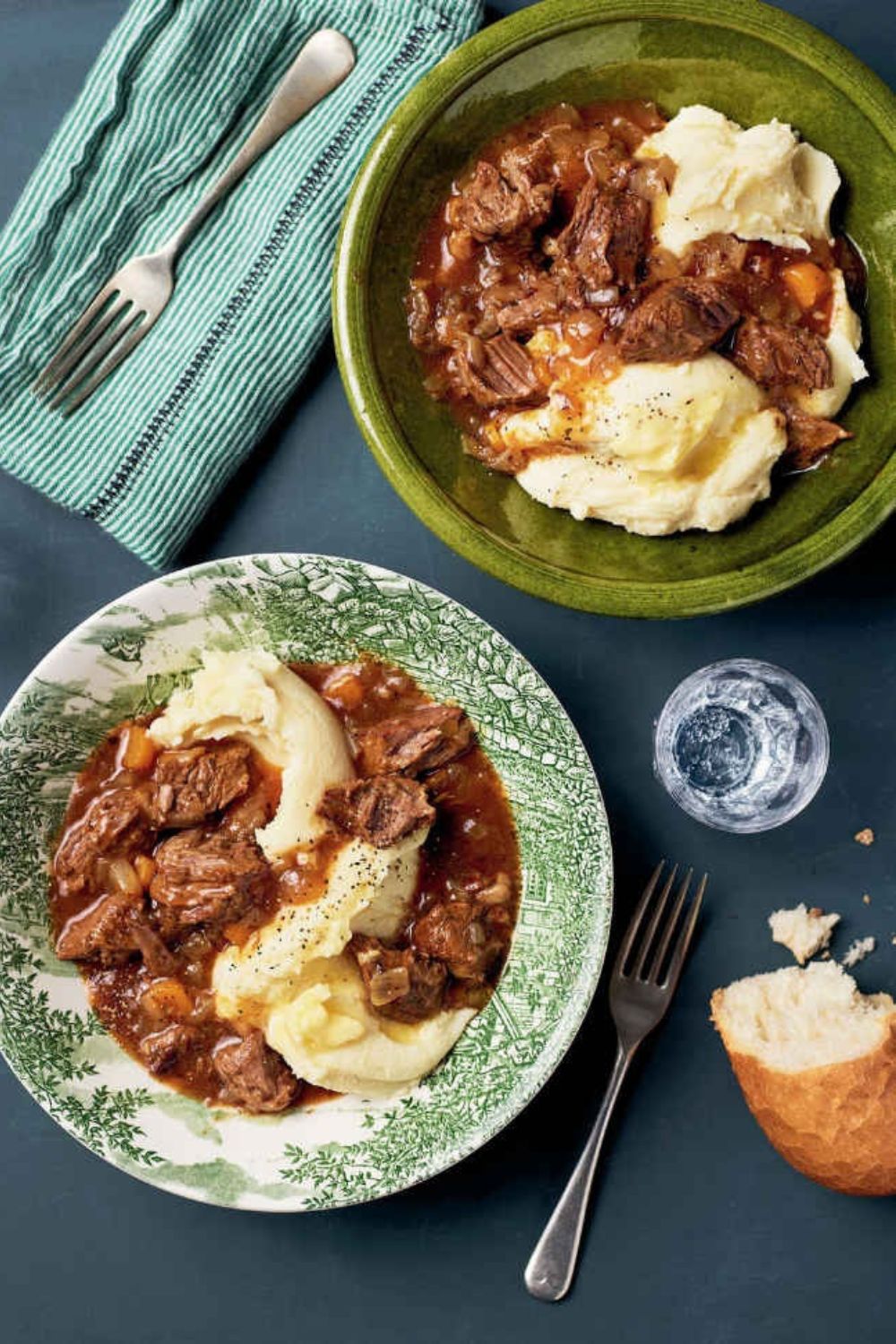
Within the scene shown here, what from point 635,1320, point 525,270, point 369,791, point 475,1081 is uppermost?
point 525,270

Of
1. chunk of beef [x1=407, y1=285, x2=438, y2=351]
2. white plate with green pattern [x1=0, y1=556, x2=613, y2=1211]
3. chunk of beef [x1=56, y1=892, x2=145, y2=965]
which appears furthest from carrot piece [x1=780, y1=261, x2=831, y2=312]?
chunk of beef [x1=56, y1=892, x2=145, y2=965]

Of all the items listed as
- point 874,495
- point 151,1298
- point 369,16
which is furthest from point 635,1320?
point 369,16

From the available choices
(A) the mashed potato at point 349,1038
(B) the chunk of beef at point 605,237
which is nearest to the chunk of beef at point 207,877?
(A) the mashed potato at point 349,1038

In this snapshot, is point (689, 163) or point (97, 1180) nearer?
point (689, 163)

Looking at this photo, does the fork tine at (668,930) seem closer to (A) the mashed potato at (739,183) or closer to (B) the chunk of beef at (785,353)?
(B) the chunk of beef at (785,353)

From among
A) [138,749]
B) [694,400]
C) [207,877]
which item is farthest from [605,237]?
[207,877]

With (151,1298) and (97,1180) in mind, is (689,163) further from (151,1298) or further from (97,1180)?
(151,1298)

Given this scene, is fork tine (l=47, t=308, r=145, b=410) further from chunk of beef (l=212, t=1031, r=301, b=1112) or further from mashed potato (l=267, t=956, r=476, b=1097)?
chunk of beef (l=212, t=1031, r=301, b=1112)
